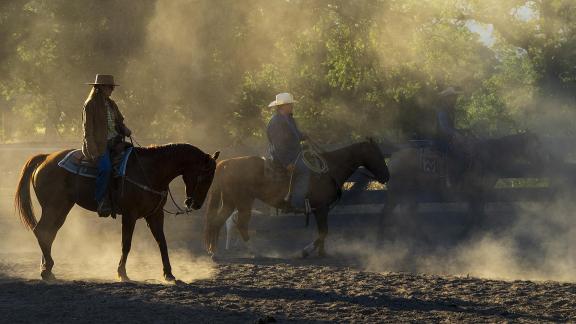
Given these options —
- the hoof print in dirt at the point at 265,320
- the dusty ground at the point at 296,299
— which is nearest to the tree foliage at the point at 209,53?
the dusty ground at the point at 296,299

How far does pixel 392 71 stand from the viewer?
85.6 ft

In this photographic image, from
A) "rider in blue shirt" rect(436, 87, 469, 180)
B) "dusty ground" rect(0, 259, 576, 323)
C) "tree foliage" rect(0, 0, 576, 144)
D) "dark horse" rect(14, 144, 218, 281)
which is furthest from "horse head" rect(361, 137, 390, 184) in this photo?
"tree foliage" rect(0, 0, 576, 144)

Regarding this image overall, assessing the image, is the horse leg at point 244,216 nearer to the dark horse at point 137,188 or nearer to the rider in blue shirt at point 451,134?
the dark horse at point 137,188

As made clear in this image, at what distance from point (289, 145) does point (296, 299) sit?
14.5 ft

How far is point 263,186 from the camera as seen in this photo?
519 inches

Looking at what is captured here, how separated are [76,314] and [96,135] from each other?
8.84ft

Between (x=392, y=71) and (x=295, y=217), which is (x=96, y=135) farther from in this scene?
(x=392, y=71)

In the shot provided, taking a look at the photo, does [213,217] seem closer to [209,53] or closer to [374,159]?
[374,159]

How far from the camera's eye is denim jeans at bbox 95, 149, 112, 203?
9.97 metres

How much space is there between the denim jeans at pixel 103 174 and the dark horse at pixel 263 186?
319 centimetres

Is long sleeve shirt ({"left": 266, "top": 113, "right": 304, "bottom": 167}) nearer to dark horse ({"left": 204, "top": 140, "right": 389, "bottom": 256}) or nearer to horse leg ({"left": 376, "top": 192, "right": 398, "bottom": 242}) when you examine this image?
dark horse ({"left": 204, "top": 140, "right": 389, "bottom": 256})

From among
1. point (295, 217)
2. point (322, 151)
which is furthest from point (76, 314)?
point (295, 217)

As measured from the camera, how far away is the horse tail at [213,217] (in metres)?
13.0

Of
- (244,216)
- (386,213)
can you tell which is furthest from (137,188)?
(386,213)
